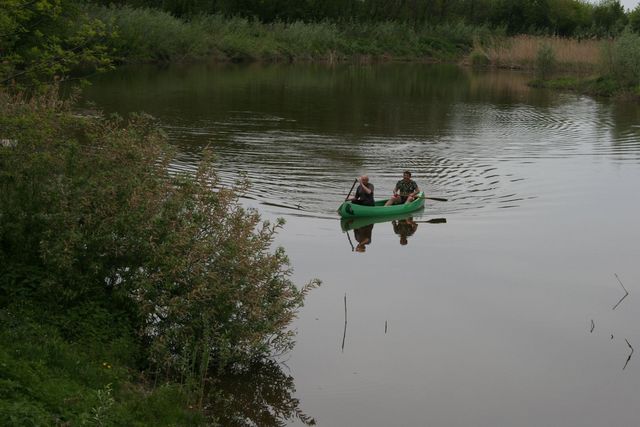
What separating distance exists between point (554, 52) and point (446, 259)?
4687cm

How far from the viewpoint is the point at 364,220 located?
20.8 meters

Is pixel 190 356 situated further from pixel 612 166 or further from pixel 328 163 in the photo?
pixel 612 166

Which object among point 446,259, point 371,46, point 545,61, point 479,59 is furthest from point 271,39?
point 446,259

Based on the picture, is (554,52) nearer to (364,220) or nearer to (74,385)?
(364,220)

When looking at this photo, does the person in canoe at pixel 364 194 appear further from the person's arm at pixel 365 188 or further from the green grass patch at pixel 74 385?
the green grass patch at pixel 74 385

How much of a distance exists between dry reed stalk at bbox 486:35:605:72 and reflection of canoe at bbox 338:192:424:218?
35580 millimetres

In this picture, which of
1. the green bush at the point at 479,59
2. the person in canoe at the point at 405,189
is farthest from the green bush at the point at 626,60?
the person in canoe at the point at 405,189

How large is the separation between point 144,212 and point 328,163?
16804 mm

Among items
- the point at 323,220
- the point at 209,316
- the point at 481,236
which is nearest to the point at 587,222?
the point at 481,236

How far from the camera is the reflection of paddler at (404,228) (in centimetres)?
1983

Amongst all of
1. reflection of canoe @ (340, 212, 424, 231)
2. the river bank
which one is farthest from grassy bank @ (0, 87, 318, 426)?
the river bank

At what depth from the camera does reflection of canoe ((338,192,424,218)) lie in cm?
2041

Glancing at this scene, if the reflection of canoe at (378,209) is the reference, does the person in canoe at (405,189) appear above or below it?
above

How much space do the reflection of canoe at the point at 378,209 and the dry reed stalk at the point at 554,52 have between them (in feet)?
117
